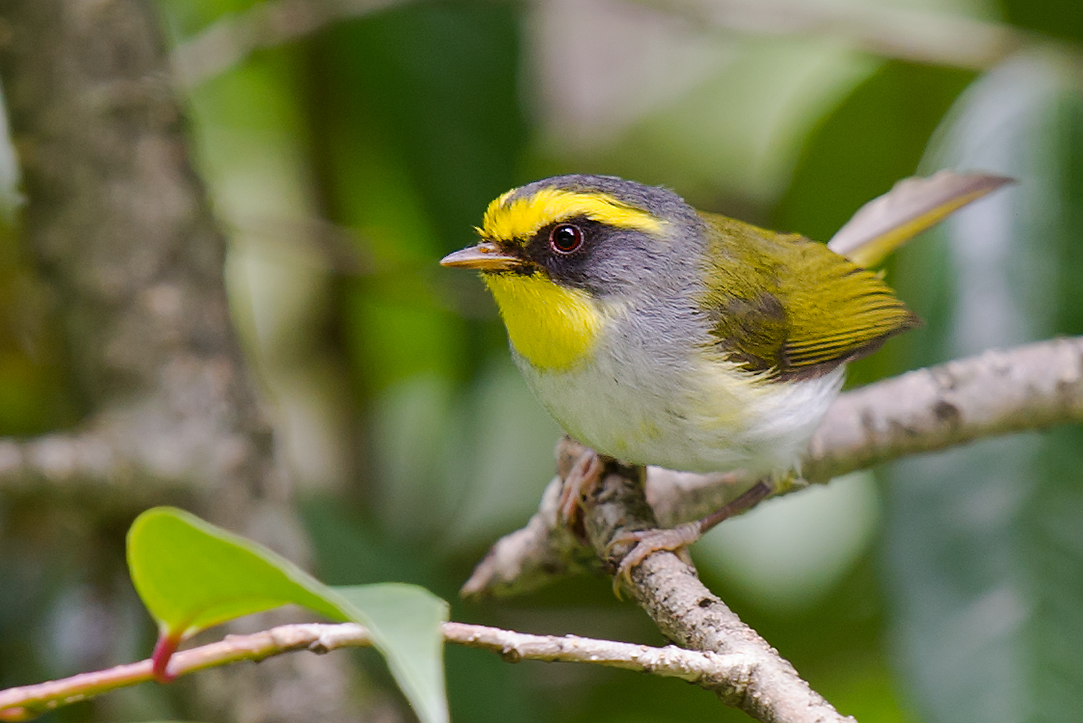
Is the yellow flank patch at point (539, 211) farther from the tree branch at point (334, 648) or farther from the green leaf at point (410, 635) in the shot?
the green leaf at point (410, 635)

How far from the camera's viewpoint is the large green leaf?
229 cm

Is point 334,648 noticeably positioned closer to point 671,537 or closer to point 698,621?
point 698,621

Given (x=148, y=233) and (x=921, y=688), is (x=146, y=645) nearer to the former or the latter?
(x=148, y=233)

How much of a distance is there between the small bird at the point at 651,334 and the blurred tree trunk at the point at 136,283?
0.78 metres

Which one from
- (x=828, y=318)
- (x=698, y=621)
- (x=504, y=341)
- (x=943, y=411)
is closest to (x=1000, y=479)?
(x=943, y=411)

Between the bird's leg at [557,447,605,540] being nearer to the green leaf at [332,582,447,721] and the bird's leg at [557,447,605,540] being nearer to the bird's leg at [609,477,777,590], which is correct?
the bird's leg at [609,477,777,590]

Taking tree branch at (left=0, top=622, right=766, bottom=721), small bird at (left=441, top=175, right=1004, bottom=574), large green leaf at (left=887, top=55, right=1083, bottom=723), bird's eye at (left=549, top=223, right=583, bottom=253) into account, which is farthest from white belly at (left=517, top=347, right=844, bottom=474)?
tree branch at (left=0, top=622, right=766, bottom=721)

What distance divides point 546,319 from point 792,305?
707mm

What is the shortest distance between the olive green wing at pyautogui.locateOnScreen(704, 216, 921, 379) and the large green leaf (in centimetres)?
21

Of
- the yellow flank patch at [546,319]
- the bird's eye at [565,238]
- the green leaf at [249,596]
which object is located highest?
the bird's eye at [565,238]

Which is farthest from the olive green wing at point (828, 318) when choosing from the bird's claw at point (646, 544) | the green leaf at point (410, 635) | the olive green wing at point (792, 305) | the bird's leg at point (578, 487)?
the green leaf at point (410, 635)

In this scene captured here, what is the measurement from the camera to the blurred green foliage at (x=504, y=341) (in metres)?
2.47

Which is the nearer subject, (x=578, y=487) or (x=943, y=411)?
(x=578, y=487)

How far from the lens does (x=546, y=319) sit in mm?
2180
